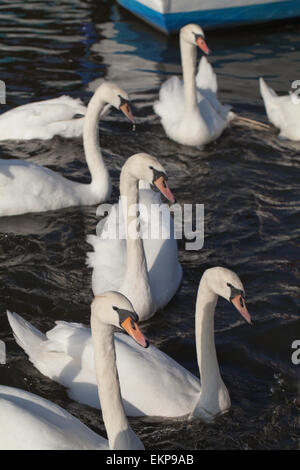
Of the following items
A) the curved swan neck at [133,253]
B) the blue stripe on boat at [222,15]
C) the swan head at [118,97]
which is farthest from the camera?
the blue stripe on boat at [222,15]

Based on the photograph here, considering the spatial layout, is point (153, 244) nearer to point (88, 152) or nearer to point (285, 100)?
point (88, 152)

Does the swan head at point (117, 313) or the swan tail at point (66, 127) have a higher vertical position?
the swan head at point (117, 313)

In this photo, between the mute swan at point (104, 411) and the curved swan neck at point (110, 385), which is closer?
the mute swan at point (104, 411)

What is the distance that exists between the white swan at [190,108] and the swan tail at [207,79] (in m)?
0.34

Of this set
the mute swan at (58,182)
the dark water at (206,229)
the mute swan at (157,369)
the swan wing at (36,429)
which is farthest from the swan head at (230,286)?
the mute swan at (58,182)

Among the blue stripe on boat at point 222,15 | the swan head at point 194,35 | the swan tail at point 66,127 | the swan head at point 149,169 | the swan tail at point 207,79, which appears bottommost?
the swan tail at point 66,127

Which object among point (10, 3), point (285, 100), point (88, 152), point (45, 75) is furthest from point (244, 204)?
point (10, 3)

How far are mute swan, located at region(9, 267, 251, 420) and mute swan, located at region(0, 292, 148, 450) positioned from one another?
605 millimetres

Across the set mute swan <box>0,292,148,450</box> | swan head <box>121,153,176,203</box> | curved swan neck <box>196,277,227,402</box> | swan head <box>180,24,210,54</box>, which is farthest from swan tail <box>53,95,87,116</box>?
mute swan <box>0,292,148,450</box>

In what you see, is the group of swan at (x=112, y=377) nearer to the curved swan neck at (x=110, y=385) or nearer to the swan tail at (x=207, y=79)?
the curved swan neck at (x=110, y=385)

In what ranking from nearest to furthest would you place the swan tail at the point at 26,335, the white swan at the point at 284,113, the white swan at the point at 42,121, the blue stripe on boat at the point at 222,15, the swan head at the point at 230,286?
the swan head at the point at 230,286 < the swan tail at the point at 26,335 < the white swan at the point at 42,121 < the white swan at the point at 284,113 < the blue stripe on boat at the point at 222,15

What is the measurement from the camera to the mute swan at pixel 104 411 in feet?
14.4

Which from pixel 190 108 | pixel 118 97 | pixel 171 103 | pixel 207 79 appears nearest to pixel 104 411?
pixel 118 97

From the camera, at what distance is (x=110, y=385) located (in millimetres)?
4551
